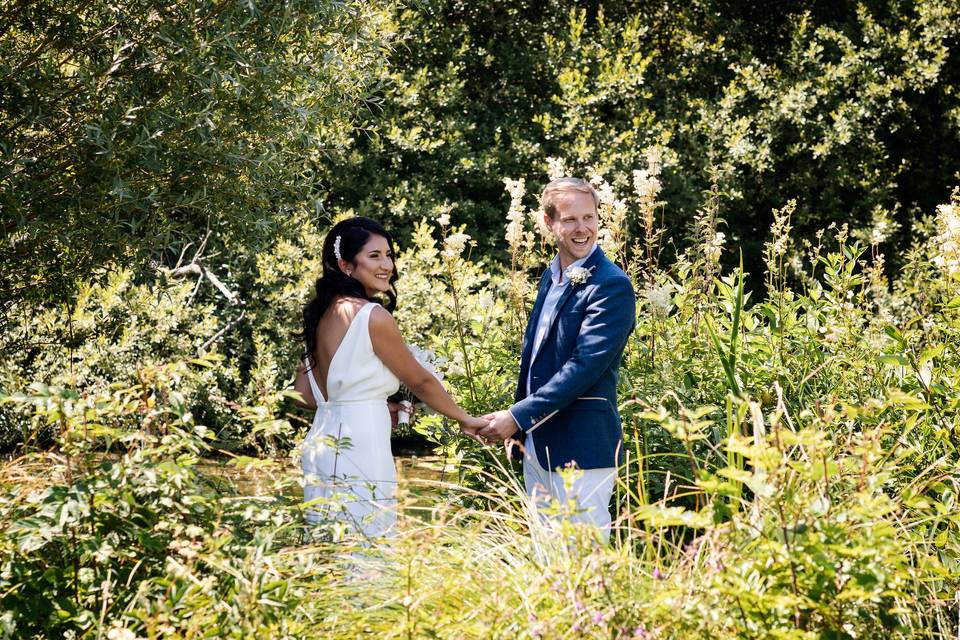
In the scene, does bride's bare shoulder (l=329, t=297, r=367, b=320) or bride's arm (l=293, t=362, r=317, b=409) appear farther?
bride's arm (l=293, t=362, r=317, b=409)

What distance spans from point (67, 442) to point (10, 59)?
8.74 ft

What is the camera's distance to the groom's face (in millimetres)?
3848

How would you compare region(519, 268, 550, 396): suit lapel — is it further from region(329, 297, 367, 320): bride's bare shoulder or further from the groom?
region(329, 297, 367, 320): bride's bare shoulder

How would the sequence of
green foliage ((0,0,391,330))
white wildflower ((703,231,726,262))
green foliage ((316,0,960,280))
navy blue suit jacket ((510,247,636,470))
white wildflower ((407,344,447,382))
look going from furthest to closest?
green foliage ((316,0,960,280)) → white wildflower ((703,231,726,262)) → white wildflower ((407,344,447,382)) → green foliage ((0,0,391,330)) → navy blue suit jacket ((510,247,636,470))

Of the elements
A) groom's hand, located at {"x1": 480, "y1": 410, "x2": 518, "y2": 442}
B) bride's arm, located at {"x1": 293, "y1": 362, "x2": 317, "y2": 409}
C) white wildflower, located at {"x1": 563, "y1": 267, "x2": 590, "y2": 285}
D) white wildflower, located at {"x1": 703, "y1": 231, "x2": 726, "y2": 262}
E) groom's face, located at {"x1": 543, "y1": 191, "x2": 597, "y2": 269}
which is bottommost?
groom's hand, located at {"x1": 480, "y1": 410, "x2": 518, "y2": 442}

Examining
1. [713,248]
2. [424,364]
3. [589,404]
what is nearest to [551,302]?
[589,404]

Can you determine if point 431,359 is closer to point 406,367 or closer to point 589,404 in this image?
point 406,367

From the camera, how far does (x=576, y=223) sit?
3883mm

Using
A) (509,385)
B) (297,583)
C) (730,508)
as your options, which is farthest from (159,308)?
(730,508)

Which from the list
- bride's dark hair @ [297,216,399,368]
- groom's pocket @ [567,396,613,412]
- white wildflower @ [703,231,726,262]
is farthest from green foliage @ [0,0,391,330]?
white wildflower @ [703,231,726,262]

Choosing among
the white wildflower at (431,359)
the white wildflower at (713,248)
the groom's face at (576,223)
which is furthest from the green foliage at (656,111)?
the groom's face at (576,223)

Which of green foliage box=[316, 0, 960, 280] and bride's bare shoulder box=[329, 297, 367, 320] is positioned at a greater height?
green foliage box=[316, 0, 960, 280]

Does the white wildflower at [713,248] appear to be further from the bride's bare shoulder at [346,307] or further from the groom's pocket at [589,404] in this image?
the bride's bare shoulder at [346,307]

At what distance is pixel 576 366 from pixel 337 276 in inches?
44.7
